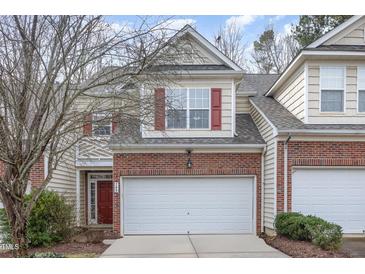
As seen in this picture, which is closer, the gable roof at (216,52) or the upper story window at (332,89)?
the upper story window at (332,89)

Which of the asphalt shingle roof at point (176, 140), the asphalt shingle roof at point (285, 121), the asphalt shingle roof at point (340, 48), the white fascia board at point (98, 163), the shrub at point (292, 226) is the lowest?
the shrub at point (292, 226)

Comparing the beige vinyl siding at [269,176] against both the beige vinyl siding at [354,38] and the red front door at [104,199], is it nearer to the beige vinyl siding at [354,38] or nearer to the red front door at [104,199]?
the beige vinyl siding at [354,38]

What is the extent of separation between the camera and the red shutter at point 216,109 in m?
13.1

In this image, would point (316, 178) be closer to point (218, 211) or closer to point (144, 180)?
point (218, 211)

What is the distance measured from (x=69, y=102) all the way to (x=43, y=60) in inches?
42.3

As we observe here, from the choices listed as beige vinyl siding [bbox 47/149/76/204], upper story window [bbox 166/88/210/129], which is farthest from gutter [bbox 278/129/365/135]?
beige vinyl siding [bbox 47/149/76/204]

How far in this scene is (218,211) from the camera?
41.9 ft

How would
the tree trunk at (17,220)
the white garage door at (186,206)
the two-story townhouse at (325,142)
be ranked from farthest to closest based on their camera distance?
1. the white garage door at (186,206)
2. the two-story townhouse at (325,142)
3. the tree trunk at (17,220)

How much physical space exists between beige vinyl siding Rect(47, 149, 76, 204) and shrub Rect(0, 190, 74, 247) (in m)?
2.91

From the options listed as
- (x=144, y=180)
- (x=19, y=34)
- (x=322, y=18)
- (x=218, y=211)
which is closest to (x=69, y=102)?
(x=19, y=34)

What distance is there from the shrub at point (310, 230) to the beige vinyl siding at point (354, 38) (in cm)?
562

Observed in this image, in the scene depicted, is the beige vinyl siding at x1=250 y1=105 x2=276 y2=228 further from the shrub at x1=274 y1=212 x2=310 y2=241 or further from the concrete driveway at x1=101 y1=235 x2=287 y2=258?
the concrete driveway at x1=101 y1=235 x2=287 y2=258

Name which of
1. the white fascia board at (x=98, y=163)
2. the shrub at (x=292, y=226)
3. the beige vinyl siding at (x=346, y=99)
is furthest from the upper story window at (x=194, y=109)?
the shrub at (x=292, y=226)

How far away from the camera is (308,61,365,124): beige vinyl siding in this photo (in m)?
12.3
